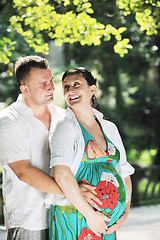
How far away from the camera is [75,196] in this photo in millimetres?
2068

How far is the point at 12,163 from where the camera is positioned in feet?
7.33

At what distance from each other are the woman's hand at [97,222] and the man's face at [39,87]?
78cm

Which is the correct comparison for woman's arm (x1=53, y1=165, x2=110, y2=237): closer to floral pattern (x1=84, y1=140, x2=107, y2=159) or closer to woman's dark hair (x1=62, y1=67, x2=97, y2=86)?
floral pattern (x1=84, y1=140, x2=107, y2=159)

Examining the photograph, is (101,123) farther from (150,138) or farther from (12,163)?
(150,138)

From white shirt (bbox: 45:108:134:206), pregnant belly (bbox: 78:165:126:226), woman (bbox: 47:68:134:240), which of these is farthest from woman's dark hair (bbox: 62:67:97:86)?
pregnant belly (bbox: 78:165:126:226)

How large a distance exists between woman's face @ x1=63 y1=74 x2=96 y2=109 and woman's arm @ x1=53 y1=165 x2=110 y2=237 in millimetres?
428

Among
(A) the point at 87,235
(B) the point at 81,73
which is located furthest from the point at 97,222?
(B) the point at 81,73

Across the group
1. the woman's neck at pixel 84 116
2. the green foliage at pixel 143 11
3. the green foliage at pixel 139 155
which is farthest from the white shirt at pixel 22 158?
the green foliage at pixel 139 155

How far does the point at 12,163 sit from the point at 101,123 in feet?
2.07

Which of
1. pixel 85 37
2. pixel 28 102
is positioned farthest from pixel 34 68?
pixel 85 37

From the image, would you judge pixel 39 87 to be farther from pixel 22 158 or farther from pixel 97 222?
pixel 97 222

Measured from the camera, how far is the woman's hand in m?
2.12

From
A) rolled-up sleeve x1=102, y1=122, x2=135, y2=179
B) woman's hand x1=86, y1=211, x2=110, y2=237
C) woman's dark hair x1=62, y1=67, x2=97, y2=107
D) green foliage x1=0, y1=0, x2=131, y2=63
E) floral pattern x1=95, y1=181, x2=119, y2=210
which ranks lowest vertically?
woman's hand x1=86, y1=211, x2=110, y2=237

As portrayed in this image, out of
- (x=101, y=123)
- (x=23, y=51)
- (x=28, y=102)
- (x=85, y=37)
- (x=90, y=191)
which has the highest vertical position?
(x=23, y=51)
